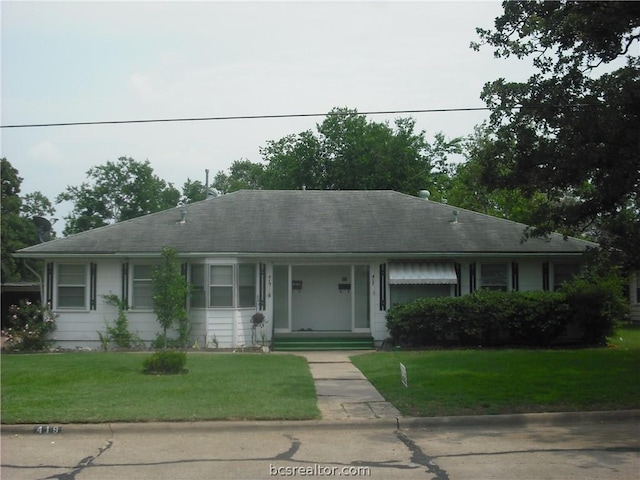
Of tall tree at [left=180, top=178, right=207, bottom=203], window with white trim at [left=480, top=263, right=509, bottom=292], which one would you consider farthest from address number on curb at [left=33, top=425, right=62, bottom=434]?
tall tree at [left=180, top=178, right=207, bottom=203]

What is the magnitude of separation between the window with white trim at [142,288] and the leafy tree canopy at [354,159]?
22.3 meters

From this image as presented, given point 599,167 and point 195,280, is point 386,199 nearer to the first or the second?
point 195,280

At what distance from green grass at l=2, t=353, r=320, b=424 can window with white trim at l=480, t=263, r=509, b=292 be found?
23.1 ft

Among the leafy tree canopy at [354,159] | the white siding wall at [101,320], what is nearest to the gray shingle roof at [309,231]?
the white siding wall at [101,320]

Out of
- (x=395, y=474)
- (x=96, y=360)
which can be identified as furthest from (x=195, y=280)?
(x=395, y=474)

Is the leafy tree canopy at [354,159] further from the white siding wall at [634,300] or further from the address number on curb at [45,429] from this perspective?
the address number on curb at [45,429]

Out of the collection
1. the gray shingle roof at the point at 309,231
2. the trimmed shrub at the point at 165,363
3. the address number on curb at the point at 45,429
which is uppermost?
the gray shingle roof at the point at 309,231

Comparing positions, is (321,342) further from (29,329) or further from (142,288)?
(29,329)

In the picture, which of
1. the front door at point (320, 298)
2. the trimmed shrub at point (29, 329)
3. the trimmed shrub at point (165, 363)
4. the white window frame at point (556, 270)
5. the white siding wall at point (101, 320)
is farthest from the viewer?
the front door at point (320, 298)

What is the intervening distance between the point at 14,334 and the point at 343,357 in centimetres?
938

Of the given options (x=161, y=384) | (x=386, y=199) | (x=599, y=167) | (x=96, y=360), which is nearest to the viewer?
(x=599, y=167)

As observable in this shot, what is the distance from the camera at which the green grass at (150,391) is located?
33.2 feet

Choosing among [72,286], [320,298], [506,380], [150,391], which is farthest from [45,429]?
[320,298]

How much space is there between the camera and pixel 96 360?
55.0 ft
